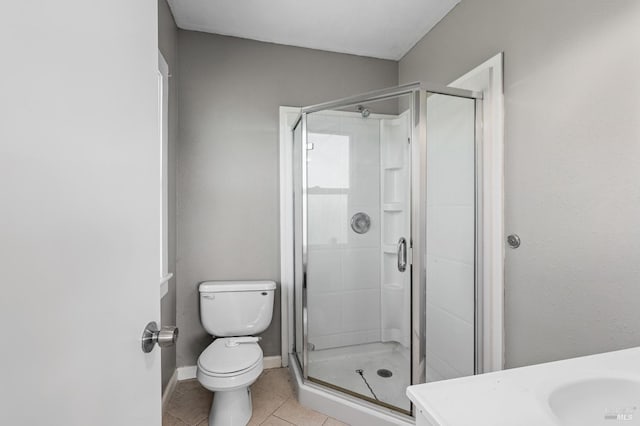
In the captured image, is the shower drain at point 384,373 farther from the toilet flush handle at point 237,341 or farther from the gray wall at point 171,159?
the gray wall at point 171,159

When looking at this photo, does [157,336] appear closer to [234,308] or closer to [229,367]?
[229,367]

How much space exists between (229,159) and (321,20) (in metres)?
1.15

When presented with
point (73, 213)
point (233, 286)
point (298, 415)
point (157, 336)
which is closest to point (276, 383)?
point (298, 415)

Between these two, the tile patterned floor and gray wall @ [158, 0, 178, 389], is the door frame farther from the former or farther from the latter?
gray wall @ [158, 0, 178, 389]

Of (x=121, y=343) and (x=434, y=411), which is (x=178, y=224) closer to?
(x=121, y=343)

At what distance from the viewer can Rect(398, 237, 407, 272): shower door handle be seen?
1.63m

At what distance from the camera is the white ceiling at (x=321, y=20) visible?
189 cm

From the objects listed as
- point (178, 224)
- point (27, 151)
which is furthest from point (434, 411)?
point (178, 224)

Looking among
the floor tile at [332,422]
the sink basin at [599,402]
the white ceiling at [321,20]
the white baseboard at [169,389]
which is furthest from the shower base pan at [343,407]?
the white ceiling at [321,20]

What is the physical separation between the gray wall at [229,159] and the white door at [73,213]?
1604mm

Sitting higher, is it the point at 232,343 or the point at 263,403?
the point at 232,343

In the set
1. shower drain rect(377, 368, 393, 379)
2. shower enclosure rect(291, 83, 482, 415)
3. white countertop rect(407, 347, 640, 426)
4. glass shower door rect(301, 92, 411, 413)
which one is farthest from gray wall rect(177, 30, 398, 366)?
white countertop rect(407, 347, 640, 426)

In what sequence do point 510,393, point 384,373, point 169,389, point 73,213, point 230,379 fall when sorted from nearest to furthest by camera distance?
point 73,213, point 510,393, point 230,379, point 384,373, point 169,389

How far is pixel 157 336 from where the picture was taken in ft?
2.13
